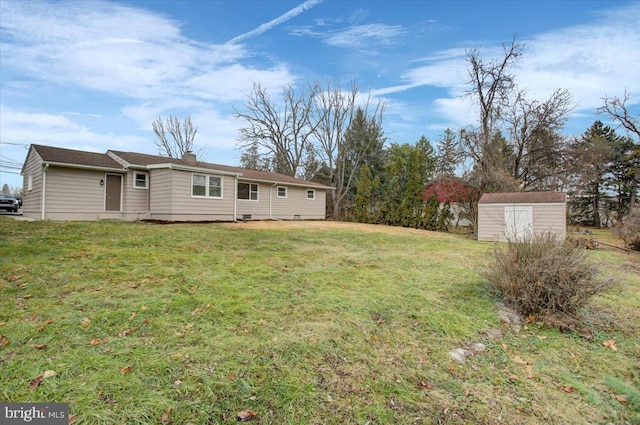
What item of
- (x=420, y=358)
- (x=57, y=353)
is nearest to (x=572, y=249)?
(x=420, y=358)

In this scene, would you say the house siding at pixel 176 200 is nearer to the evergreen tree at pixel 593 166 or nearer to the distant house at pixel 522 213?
the distant house at pixel 522 213

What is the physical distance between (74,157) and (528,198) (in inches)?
764

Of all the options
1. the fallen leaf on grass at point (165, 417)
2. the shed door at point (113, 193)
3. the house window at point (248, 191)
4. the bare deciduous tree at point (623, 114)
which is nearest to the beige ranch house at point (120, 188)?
the shed door at point (113, 193)

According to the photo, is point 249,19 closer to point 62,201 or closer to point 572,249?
point 62,201

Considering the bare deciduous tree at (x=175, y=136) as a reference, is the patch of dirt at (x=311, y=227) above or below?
below

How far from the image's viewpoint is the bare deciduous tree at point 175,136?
3209 centimetres

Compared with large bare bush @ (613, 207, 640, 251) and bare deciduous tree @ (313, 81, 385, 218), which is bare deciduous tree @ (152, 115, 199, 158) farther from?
large bare bush @ (613, 207, 640, 251)

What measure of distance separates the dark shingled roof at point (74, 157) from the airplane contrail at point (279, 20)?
7.40 meters

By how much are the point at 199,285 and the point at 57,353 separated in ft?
6.58

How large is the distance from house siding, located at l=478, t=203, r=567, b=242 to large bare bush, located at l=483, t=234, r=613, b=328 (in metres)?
9.37

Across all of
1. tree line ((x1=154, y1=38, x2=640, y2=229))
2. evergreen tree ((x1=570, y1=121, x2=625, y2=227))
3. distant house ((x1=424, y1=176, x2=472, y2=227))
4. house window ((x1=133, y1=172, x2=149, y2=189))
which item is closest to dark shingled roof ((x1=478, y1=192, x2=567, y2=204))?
tree line ((x1=154, y1=38, x2=640, y2=229))

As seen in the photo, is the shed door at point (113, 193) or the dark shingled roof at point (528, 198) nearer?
the dark shingled roof at point (528, 198)

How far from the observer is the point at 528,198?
1406cm

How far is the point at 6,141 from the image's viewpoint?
25.2 meters
